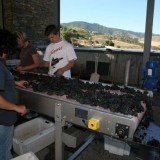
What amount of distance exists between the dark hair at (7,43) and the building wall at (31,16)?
211 inches

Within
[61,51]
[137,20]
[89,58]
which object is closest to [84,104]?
[61,51]

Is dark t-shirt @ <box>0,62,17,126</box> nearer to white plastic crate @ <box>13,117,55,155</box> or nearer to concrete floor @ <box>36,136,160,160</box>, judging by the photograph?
white plastic crate @ <box>13,117,55,155</box>

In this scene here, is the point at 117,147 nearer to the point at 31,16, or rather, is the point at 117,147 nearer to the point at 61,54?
the point at 61,54

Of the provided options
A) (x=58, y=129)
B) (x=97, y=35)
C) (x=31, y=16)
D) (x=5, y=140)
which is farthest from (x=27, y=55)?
(x=97, y=35)

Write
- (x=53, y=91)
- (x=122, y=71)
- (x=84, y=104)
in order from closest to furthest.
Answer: (x=84, y=104)
(x=53, y=91)
(x=122, y=71)

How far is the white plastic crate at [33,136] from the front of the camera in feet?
7.03

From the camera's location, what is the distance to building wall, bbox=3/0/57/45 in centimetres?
644

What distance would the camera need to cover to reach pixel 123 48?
7.09 meters

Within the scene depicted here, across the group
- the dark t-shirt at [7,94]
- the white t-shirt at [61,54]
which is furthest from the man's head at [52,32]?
the dark t-shirt at [7,94]

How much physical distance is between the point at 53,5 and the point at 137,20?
350 centimetres

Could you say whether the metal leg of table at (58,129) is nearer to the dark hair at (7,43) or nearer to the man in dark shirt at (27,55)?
the dark hair at (7,43)

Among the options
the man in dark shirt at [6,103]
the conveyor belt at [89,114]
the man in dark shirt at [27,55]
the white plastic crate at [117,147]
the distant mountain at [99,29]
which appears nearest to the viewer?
the conveyor belt at [89,114]

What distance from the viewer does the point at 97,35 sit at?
7.55 metres

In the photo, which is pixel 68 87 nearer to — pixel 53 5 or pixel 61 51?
pixel 61 51
